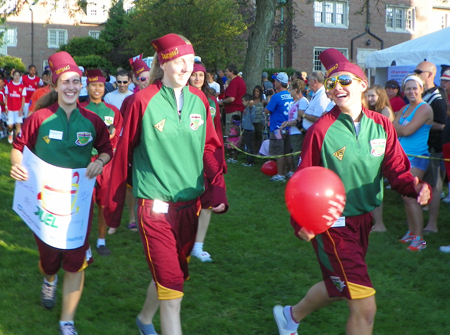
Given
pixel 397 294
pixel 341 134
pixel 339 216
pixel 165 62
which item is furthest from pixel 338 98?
pixel 397 294

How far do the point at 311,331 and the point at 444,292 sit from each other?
1774mm

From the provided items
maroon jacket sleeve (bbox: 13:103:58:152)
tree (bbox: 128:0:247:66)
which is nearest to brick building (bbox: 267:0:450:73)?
tree (bbox: 128:0:247:66)

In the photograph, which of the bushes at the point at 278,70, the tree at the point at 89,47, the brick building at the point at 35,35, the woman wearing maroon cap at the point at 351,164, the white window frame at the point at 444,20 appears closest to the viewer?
the woman wearing maroon cap at the point at 351,164

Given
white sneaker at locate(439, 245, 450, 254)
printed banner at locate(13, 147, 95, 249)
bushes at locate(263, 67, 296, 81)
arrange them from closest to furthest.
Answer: printed banner at locate(13, 147, 95, 249) → white sneaker at locate(439, 245, 450, 254) → bushes at locate(263, 67, 296, 81)

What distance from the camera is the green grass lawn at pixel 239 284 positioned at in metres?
4.54

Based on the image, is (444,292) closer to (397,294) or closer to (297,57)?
(397,294)

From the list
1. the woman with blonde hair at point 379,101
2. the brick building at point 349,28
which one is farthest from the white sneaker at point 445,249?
the brick building at point 349,28

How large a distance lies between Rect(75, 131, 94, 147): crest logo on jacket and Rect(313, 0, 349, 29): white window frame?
112 feet

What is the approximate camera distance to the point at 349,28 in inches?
1453

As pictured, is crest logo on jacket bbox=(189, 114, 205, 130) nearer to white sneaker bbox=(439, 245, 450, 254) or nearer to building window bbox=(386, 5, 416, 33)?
white sneaker bbox=(439, 245, 450, 254)

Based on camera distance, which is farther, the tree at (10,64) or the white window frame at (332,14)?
the tree at (10,64)

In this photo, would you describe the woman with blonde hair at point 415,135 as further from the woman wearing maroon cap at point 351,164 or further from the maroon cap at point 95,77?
the maroon cap at point 95,77

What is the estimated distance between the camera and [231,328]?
448cm

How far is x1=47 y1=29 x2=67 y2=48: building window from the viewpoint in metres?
50.9
